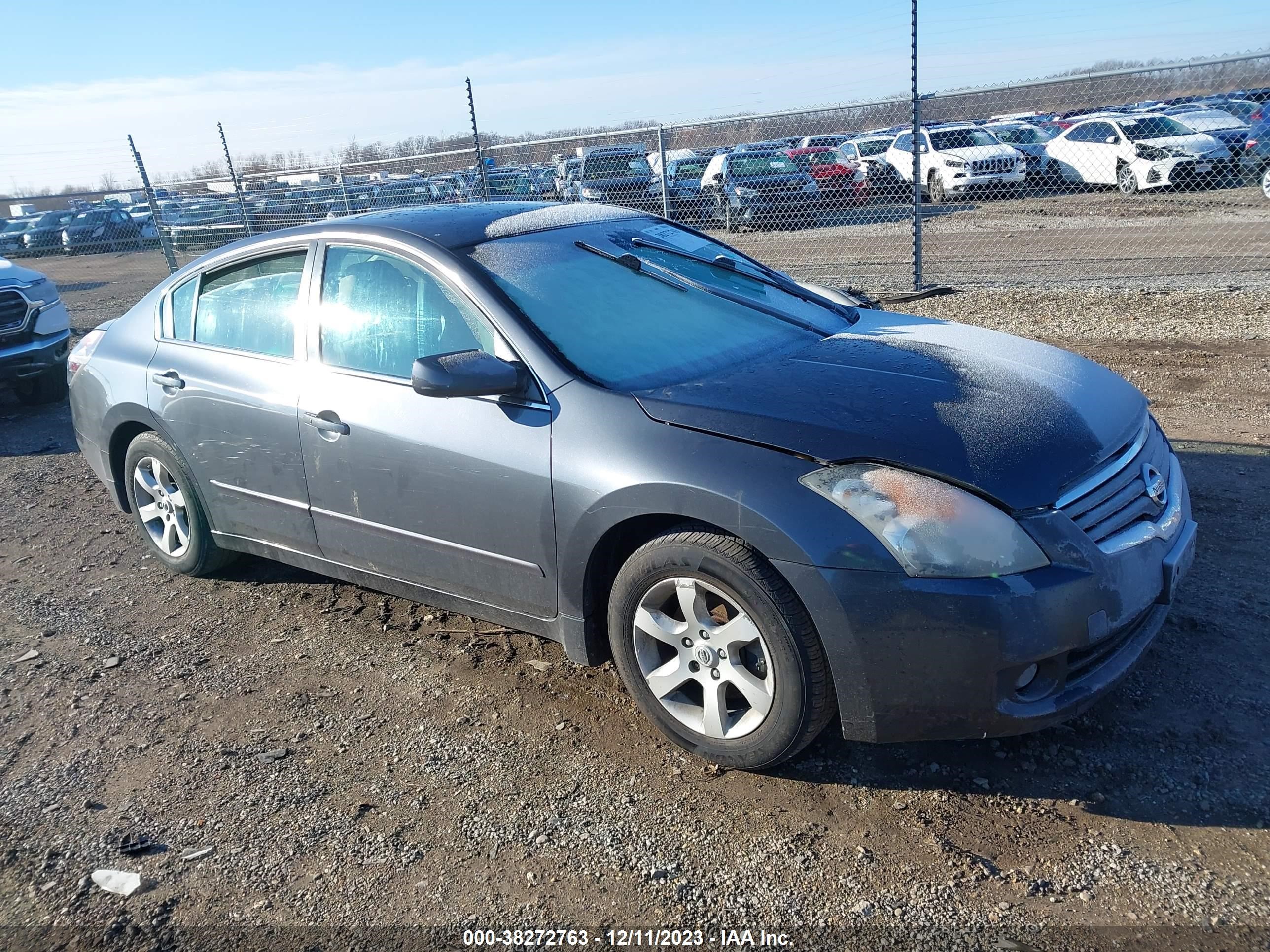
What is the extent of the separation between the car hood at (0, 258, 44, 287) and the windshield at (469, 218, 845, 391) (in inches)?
266

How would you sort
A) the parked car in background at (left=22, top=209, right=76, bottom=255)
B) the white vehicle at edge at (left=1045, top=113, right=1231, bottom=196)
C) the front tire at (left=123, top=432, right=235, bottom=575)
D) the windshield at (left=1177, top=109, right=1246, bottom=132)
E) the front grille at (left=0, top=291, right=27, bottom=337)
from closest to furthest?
the front tire at (left=123, top=432, right=235, bottom=575) → the front grille at (left=0, top=291, right=27, bottom=337) → the white vehicle at edge at (left=1045, top=113, right=1231, bottom=196) → the windshield at (left=1177, top=109, right=1246, bottom=132) → the parked car in background at (left=22, top=209, right=76, bottom=255)

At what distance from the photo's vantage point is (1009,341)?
150 inches

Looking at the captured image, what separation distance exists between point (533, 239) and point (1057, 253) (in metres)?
11.1

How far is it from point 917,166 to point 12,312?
27.3ft

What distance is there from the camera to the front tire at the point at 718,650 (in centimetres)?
271

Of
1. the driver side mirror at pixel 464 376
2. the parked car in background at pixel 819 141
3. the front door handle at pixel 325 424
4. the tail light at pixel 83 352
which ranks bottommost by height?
the front door handle at pixel 325 424

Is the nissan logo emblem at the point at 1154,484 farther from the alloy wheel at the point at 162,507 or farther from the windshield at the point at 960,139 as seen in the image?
the windshield at the point at 960,139

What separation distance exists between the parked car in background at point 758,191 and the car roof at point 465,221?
10107 millimetres

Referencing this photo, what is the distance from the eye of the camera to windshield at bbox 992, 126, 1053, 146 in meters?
21.5

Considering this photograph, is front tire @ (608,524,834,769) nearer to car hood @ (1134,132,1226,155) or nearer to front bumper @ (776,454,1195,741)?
front bumper @ (776,454,1195,741)

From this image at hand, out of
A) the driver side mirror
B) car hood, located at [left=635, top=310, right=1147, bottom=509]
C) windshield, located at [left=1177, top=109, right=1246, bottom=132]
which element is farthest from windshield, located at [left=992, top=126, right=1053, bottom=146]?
the driver side mirror

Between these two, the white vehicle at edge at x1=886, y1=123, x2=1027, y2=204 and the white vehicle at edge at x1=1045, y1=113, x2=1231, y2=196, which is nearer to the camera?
the white vehicle at edge at x1=1045, y1=113, x2=1231, y2=196

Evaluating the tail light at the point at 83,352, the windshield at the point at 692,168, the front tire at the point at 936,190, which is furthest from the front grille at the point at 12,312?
the front tire at the point at 936,190

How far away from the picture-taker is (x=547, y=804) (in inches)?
115
